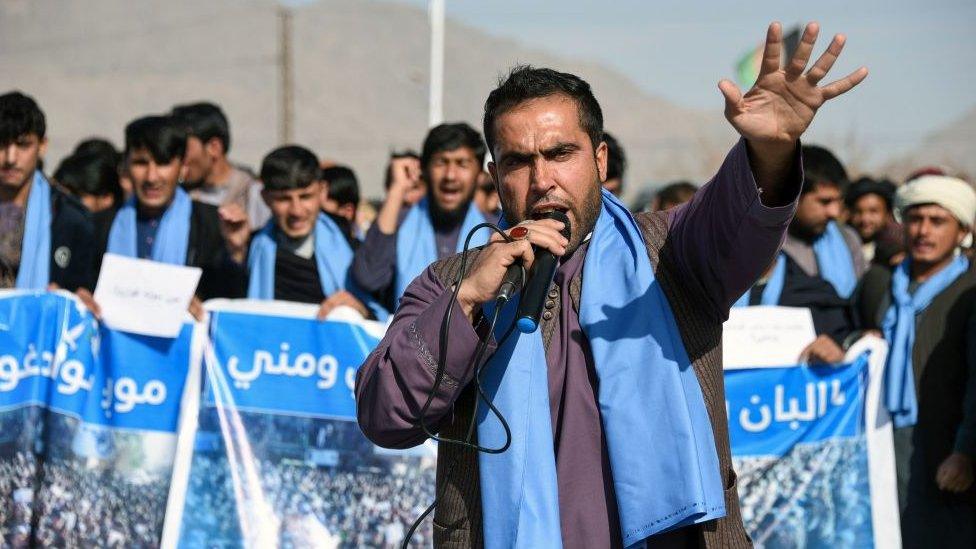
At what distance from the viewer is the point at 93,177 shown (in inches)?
344

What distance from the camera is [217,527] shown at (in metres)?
6.05

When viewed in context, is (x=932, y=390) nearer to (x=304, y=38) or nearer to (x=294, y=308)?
(x=294, y=308)

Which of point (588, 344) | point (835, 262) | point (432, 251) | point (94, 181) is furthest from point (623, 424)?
point (94, 181)

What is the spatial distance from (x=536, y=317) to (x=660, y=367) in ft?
1.18

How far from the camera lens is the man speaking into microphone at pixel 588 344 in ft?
9.61

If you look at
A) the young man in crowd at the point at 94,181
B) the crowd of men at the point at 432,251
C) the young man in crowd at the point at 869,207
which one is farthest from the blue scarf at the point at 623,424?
the young man in crowd at the point at 94,181

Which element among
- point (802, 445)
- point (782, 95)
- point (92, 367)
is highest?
point (782, 95)

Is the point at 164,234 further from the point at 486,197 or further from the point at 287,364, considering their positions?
the point at 486,197

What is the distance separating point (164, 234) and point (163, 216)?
114mm

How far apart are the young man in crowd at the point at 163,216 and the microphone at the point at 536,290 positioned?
4.24 meters

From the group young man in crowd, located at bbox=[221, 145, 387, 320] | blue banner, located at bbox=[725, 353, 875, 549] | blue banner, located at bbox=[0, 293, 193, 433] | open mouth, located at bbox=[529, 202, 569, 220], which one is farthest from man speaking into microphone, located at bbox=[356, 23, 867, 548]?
young man in crowd, located at bbox=[221, 145, 387, 320]

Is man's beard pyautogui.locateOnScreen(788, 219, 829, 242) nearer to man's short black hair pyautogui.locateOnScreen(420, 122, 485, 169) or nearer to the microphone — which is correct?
man's short black hair pyautogui.locateOnScreen(420, 122, 485, 169)

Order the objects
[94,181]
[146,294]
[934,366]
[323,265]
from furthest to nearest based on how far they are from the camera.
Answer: [94,181] → [323,265] → [146,294] → [934,366]

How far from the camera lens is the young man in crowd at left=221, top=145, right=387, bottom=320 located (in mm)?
6738
